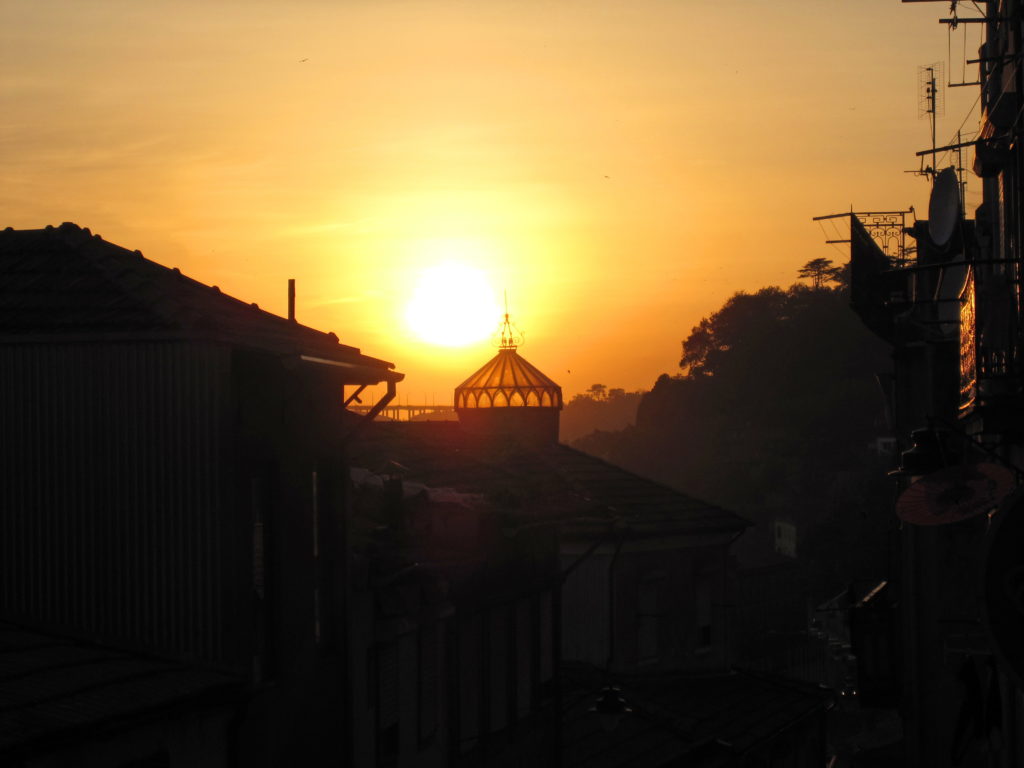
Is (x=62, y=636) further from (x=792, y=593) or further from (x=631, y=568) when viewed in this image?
(x=792, y=593)

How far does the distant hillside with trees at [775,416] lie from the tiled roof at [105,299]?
52.4m

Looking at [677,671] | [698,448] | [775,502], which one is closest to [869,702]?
[677,671]

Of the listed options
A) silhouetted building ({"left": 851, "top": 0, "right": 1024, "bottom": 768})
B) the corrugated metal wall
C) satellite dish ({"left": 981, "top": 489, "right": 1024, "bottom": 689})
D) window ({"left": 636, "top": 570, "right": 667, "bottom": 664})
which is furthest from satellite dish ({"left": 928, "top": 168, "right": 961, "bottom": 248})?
window ({"left": 636, "top": 570, "right": 667, "bottom": 664})

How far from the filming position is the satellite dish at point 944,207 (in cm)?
1802

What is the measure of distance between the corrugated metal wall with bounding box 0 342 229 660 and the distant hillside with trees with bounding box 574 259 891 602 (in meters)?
53.6

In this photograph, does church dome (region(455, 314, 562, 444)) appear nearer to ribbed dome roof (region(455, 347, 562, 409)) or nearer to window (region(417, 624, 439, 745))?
ribbed dome roof (region(455, 347, 562, 409))

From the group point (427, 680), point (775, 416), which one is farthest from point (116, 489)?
point (775, 416)

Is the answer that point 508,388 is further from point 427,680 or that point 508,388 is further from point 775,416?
point 775,416

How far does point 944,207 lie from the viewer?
61.0ft

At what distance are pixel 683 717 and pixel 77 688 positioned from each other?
53.3 feet

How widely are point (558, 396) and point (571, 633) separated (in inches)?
369

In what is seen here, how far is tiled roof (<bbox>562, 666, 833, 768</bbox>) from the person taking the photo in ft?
70.8

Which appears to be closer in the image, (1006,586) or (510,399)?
(1006,586)

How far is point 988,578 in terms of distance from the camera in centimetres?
893
